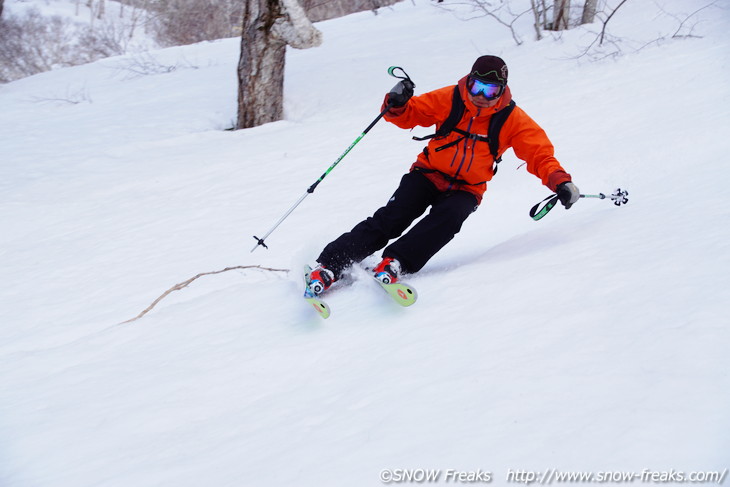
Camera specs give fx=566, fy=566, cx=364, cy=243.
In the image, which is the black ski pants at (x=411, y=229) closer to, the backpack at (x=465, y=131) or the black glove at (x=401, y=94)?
the backpack at (x=465, y=131)

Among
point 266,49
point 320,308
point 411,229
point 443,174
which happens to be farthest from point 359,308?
point 266,49

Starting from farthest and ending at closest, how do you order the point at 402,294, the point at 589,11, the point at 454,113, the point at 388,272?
the point at 589,11 → the point at 454,113 → the point at 388,272 → the point at 402,294

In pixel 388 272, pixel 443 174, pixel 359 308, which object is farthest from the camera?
pixel 443 174

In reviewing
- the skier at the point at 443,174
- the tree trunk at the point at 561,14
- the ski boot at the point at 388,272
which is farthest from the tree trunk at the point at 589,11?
the ski boot at the point at 388,272

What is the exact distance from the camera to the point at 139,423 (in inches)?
90.1

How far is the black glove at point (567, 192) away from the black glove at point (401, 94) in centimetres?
104

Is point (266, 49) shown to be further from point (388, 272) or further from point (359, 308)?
point (359, 308)

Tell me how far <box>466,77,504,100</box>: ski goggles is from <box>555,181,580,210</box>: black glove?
0.63 metres

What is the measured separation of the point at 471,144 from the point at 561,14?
6.82 metres

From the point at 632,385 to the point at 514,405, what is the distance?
39 cm

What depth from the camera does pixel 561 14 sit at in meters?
8.96

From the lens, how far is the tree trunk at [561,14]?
887 centimetres

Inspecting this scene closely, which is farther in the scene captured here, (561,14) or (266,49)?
(561,14)

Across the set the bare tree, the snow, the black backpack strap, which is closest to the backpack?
the black backpack strap
